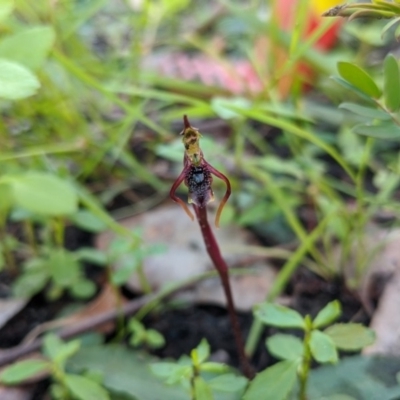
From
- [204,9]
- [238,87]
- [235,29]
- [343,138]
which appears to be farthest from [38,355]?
[204,9]

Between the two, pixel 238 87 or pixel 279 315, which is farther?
pixel 238 87

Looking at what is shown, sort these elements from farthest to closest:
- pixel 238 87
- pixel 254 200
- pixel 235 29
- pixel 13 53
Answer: pixel 235 29
pixel 238 87
pixel 254 200
pixel 13 53

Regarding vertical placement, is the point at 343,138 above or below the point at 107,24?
below

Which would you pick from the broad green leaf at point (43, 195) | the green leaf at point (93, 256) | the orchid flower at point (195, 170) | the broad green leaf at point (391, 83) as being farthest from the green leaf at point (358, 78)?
the green leaf at point (93, 256)

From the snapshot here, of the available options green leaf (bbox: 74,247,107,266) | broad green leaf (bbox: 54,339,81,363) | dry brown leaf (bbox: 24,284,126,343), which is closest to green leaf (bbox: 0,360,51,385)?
broad green leaf (bbox: 54,339,81,363)

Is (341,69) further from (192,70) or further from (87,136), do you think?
(192,70)

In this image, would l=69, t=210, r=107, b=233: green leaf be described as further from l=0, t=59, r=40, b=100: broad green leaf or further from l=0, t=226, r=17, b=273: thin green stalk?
l=0, t=59, r=40, b=100: broad green leaf

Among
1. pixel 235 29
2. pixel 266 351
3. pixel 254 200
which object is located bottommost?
pixel 266 351
